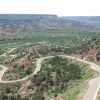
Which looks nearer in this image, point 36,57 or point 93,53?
point 93,53

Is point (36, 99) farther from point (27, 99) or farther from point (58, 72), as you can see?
point (58, 72)

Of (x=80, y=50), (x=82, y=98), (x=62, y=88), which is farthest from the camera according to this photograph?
(x=80, y=50)

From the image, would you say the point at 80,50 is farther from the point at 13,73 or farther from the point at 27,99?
the point at 27,99

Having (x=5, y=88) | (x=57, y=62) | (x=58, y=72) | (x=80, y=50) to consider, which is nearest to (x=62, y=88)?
(x=58, y=72)

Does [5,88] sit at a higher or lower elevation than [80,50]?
lower

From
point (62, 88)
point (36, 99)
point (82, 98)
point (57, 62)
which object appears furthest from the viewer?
point (57, 62)

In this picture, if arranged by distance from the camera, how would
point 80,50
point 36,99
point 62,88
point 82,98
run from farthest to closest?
point 80,50 → point 62,88 → point 36,99 → point 82,98

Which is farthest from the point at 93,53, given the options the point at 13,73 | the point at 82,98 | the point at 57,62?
the point at 82,98

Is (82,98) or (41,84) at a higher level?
(82,98)

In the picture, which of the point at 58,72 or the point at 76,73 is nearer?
the point at 76,73
